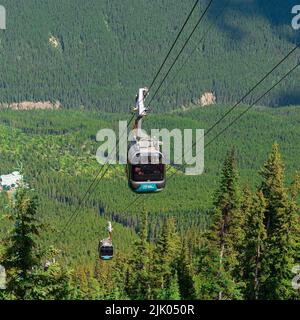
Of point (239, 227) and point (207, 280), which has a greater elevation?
point (239, 227)

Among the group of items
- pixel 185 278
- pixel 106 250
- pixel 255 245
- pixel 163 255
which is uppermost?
pixel 255 245

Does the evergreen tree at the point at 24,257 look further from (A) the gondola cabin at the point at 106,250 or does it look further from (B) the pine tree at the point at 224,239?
(B) the pine tree at the point at 224,239

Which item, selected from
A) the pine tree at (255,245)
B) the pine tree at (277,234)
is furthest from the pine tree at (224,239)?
the pine tree at (277,234)

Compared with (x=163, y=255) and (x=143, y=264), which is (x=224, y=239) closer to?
(x=163, y=255)

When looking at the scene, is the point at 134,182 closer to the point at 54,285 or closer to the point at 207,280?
the point at 54,285

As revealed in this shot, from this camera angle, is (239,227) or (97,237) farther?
(97,237)

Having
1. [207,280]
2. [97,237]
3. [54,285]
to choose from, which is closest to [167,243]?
[207,280]

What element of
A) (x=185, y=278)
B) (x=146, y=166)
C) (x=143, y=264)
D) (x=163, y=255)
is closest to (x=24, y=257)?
(x=146, y=166)
